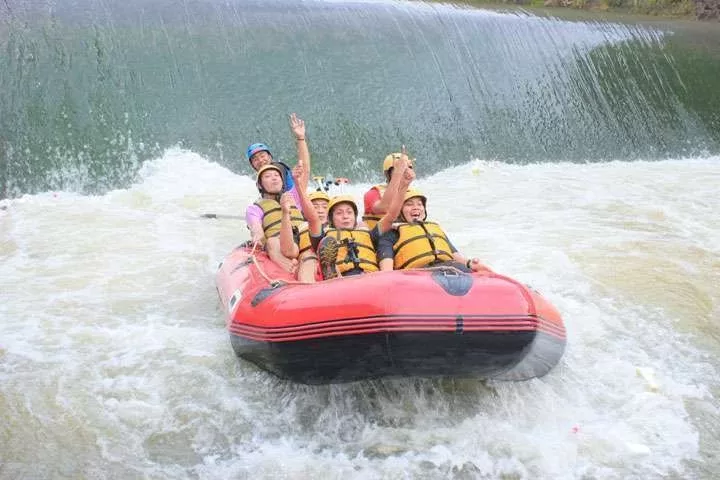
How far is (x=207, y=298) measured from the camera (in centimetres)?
596

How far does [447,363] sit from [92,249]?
4.55 m

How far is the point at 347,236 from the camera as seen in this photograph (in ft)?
16.3

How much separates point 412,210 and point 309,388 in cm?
163

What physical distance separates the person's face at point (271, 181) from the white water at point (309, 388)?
106 centimetres

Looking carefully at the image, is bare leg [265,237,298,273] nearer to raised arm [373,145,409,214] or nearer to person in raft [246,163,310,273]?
person in raft [246,163,310,273]

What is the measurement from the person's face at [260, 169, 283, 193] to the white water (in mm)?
1058

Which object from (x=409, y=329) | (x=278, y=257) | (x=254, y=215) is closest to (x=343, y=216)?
(x=278, y=257)

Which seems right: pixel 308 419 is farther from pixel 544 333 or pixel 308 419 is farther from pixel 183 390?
pixel 544 333

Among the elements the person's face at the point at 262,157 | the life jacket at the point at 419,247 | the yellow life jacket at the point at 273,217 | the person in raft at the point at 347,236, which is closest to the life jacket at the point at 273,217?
the yellow life jacket at the point at 273,217

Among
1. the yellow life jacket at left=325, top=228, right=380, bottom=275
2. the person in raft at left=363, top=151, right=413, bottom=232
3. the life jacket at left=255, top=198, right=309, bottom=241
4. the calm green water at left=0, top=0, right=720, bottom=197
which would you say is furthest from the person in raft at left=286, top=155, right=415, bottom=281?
the calm green water at left=0, top=0, right=720, bottom=197

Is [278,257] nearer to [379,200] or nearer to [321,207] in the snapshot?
[321,207]

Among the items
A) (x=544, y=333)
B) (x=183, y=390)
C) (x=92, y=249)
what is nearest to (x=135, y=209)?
(x=92, y=249)

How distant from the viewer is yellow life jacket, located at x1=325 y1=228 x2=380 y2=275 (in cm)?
483

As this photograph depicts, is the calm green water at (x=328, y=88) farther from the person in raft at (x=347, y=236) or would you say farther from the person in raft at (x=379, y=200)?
the person in raft at (x=347, y=236)
